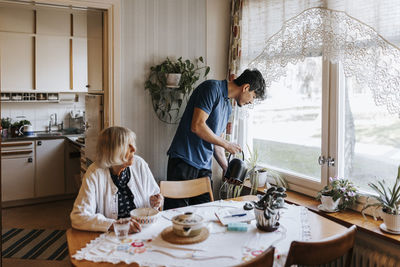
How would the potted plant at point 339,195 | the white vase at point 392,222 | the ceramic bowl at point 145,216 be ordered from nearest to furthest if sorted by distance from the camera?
the ceramic bowl at point 145,216, the white vase at point 392,222, the potted plant at point 339,195

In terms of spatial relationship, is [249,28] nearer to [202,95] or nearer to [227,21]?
[227,21]

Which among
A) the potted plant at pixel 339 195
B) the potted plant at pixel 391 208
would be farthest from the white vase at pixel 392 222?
the potted plant at pixel 339 195

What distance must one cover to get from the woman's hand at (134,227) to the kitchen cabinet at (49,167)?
11.0ft

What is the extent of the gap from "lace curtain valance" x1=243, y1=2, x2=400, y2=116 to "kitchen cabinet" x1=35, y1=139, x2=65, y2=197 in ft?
10.3

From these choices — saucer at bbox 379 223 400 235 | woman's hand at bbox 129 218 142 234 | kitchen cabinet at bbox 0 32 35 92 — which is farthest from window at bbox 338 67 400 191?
kitchen cabinet at bbox 0 32 35 92

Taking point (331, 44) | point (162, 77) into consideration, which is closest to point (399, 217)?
point (331, 44)

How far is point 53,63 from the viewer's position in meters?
4.67

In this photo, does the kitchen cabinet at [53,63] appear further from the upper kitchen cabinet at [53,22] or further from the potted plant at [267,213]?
the potted plant at [267,213]

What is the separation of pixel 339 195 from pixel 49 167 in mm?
3711

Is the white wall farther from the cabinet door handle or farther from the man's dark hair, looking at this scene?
the cabinet door handle

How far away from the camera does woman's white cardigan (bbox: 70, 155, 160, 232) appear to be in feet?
5.08

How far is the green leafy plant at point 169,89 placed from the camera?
294 centimetres

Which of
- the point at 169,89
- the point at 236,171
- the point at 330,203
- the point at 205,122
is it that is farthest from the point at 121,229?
the point at 169,89

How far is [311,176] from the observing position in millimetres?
2580
